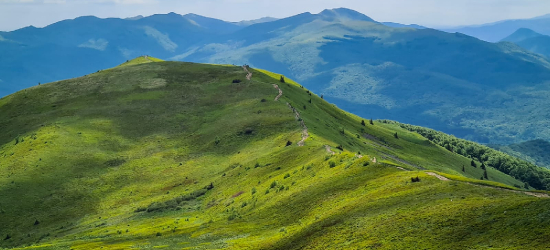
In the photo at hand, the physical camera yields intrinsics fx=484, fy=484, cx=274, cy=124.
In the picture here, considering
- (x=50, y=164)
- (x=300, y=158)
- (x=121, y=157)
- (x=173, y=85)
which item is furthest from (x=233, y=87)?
(x=300, y=158)

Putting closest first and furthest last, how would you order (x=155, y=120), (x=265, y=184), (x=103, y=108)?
(x=265, y=184), (x=155, y=120), (x=103, y=108)

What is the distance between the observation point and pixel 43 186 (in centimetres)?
9775

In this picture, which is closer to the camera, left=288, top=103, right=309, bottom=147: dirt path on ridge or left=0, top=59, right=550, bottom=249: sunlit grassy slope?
left=0, top=59, right=550, bottom=249: sunlit grassy slope

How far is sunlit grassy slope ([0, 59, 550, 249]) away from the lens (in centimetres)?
4341

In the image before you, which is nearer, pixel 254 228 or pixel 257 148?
pixel 254 228

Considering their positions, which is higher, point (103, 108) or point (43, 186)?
point (103, 108)

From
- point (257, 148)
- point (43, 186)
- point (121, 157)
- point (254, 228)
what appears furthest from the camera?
point (121, 157)

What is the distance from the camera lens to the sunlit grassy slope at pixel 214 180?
43.4 meters

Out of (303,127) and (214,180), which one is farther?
(303,127)

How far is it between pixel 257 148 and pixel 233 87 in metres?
62.1

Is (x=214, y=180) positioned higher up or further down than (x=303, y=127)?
further down

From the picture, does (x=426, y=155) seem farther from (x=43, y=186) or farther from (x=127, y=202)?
(x=43, y=186)

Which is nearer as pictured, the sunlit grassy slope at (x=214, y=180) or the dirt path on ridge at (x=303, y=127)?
the sunlit grassy slope at (x=214, y=180)

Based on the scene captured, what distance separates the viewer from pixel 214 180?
302ft
